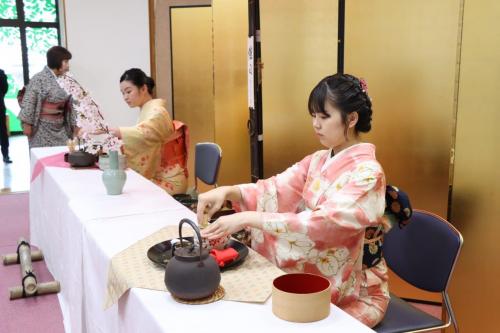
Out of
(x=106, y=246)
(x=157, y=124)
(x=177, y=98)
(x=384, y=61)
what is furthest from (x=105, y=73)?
(x=106, y=246)

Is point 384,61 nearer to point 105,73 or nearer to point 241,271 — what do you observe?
point 241,271

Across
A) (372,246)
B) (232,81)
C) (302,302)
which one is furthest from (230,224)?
(232,81)

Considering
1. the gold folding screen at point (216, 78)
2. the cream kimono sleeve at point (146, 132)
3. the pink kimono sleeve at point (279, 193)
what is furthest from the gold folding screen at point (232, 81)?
the pink kimono sleeve at point (279, 193)

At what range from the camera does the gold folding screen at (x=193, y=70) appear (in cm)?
505

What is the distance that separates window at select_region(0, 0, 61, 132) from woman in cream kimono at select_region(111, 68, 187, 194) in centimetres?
624

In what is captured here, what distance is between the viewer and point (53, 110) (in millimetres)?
4324

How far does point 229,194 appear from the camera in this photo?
1.77 meters

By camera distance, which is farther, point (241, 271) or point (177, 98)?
point (177, 98)

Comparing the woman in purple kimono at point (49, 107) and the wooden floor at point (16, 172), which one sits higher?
the woman in purple kimono at point (49, 107)

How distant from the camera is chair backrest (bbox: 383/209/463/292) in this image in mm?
1676

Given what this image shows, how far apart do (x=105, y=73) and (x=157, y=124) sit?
2.24 meters

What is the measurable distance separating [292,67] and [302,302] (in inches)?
95.9

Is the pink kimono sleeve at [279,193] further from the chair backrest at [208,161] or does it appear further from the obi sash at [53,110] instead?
the obi sash at [53,110]

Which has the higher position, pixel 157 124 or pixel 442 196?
pixel 157 124
